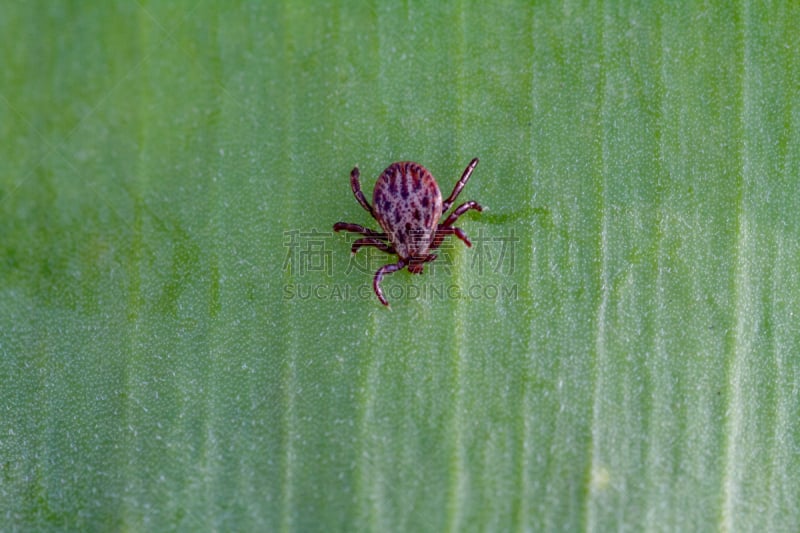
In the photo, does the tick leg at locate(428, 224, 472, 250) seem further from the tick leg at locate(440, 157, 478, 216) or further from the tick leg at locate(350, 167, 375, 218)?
the tick leg at locate(350, 167, 375, 218)

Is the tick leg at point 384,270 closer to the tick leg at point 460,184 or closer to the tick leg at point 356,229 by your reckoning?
the tick leg at point 356,229

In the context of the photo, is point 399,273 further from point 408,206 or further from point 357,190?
point 357,190

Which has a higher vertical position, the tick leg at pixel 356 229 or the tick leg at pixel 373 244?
the tick leg at pixel 356 229

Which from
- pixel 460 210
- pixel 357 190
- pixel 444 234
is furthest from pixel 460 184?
pixel 357 190

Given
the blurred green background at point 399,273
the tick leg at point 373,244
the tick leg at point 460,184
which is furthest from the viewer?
the tick leg at point 373,244

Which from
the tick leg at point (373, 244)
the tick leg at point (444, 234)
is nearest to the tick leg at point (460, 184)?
the tick leg at point (444, 234)

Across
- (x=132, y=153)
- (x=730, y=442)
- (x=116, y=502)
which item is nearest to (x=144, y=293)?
(x=132, y=153)
